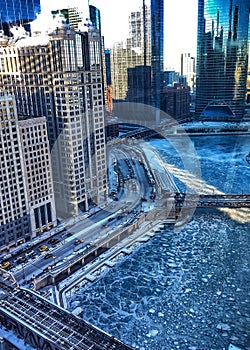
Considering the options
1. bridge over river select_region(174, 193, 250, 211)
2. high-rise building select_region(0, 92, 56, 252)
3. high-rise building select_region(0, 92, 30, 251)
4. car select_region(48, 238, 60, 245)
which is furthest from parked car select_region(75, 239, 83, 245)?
bridge over river select_region(174, 193, 250, 211)

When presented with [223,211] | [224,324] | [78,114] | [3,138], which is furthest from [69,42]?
[224,324]

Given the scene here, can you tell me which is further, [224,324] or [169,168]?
[169,168]

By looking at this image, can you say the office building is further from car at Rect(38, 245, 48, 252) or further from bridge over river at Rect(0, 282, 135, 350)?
bridge over river at Rect(0, 282, 135, 350)

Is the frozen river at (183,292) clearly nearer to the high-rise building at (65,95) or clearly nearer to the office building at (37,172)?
the office building at (37,172)

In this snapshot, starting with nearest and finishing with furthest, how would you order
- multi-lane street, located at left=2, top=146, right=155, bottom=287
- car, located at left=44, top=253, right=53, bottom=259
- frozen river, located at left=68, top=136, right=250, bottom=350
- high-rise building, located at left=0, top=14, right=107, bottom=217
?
frozen river, located at left=68, top=136, right=250, bottom=350 < multi-lane street, located at left=2, top=146, right=155, bottom=287 < car, located at left=44, top=253, right=53, bottom=259 < high-rise building, located at left=0, top=14, right=107, bottom=217

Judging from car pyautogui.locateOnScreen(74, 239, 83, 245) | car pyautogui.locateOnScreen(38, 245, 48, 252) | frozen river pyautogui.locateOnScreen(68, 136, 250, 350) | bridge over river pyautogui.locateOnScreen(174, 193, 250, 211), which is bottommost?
frozen river pyautogui.locateOnScreen(68, 136, 250, 350)

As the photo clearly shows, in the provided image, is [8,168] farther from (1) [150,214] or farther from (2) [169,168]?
(2) [169,168]
